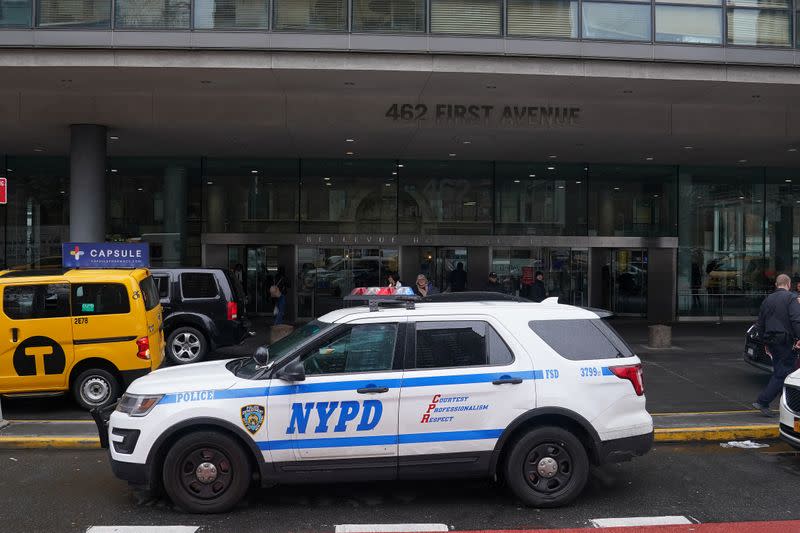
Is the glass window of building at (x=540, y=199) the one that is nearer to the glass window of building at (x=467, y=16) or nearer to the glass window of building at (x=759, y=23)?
the glass window of building at (x=759, y=23)

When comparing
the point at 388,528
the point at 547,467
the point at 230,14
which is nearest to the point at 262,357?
the point at 388,528

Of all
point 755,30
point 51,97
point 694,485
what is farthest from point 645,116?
point 51,97

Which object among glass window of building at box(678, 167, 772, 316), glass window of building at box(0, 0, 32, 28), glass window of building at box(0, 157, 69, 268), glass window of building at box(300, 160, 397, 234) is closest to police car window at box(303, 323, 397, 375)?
glass window of building at box(0, 0, 32, 28)

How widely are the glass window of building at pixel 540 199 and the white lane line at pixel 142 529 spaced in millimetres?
17464

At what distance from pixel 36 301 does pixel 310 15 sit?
276 inches

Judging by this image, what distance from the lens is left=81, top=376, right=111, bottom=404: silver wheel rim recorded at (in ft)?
30.8

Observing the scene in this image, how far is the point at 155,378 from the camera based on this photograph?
20.0 ft

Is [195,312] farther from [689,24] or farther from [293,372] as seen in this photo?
[689,24]

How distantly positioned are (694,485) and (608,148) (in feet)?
47.1

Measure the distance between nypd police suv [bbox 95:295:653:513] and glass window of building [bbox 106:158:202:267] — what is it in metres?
16.2

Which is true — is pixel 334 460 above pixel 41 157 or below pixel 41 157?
below

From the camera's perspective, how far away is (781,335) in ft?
28.8

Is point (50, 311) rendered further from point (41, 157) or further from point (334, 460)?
point (41, 157)

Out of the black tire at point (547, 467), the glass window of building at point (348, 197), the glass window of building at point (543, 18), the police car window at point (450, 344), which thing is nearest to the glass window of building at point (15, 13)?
the glass window of building at point (543, 18)
